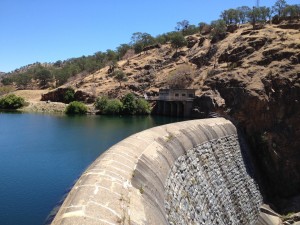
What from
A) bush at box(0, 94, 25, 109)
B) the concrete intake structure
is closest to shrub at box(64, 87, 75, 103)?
bush at box(0, 94, 25, 109)

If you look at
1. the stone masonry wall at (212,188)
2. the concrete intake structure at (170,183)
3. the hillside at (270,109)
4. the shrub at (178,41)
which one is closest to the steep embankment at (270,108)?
the hillside at (270,109)

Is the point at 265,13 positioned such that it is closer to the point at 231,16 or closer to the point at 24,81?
the point at 231,16

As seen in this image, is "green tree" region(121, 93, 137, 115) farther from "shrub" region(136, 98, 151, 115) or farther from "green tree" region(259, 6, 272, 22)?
"green tree" region(259, 6, 272, 22)

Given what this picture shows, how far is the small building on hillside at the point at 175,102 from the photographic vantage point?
70250 mm

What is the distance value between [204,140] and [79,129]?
35051mm

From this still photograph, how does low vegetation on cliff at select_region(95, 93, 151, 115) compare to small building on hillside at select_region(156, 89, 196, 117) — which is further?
low vegetation on cliff at select_region(95, 93, 151, 115)

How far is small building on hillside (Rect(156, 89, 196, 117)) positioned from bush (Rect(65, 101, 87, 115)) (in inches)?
650

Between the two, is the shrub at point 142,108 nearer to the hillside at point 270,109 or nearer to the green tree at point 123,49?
the hillside at point 270,109

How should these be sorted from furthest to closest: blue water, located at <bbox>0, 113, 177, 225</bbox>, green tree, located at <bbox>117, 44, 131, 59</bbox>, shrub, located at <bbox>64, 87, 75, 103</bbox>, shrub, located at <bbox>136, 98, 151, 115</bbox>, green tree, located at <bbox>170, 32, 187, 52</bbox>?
green tree, located at <bbox>117, 44, 131, 59</bbox> → green tree, located at <bbox>170, 32, 187, 52</bbox> → shrub, located at <bbox>64, 87, 75, 103</bbox> → shrub, located at <bbox>136, 98, 151, 115</bbox> → blue water, located at <bbox>0, 113, 177, 225</bbox>

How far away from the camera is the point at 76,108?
80438 millimetres

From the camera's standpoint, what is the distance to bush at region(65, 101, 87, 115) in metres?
80.3

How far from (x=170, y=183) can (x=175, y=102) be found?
2369 inches

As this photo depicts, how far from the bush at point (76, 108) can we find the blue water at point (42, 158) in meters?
16.0

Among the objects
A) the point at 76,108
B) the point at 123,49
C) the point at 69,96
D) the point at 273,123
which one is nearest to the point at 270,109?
the point at 273,123
